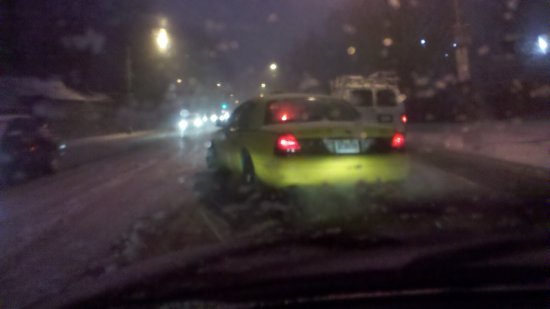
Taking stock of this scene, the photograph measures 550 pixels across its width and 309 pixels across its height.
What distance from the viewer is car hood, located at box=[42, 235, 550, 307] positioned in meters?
2.77

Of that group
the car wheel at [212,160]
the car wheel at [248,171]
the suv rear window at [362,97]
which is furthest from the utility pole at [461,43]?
the car wheel at [248,171]

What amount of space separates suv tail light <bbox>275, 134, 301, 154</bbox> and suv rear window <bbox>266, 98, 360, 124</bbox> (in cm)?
125

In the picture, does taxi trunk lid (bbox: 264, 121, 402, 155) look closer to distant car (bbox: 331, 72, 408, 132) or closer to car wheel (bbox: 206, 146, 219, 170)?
car wheel (bbox: 206, 146, 219, 170)

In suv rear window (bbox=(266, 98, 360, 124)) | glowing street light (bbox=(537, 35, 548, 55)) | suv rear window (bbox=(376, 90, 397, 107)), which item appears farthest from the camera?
glowing street light (bbox=(537, 35, 548, 55))

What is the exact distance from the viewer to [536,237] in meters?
3.60

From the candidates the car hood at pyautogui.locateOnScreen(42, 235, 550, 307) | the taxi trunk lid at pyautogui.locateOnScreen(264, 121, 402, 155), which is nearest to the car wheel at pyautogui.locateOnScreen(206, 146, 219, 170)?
the taxi trunk lid at pyautogui.locateOnScreen(264, 121, 402, 155)

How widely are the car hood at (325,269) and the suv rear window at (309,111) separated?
613 cm

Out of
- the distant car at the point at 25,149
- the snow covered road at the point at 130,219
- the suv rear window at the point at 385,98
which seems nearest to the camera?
the snow covered road at the point at 130,219

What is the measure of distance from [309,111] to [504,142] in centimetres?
987

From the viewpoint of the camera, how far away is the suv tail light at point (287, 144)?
27.8ft

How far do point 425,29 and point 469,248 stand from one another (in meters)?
36.7

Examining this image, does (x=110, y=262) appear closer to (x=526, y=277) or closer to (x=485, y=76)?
(x=526, y=277)

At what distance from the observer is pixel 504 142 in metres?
18.3

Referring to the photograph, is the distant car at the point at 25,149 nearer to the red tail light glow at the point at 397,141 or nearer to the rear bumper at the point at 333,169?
the rear bumper at the point at 333,169
